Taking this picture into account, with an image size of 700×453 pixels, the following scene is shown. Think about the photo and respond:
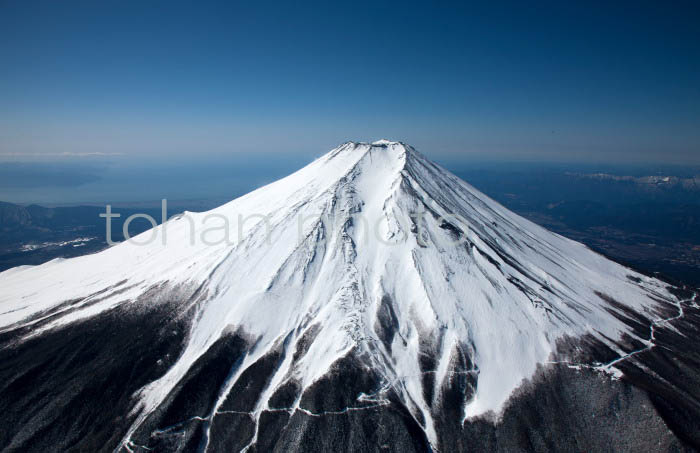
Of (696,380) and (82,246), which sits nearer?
(696,380)

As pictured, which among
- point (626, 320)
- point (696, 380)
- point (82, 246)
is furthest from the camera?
point (82, 246)

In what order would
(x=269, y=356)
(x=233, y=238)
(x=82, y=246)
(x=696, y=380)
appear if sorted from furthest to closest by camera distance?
1. (x=82, y=246)
2. (x=233, y=238)
3. (x=269, y=356)
4. (x=696, y=380)

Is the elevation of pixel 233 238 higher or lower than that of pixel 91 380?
higher

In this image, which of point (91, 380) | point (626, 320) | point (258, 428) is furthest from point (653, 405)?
point (91, 380)

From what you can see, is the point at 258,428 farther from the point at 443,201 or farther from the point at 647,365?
the point at 443,201

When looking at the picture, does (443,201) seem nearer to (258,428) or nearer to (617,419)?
(617,419)

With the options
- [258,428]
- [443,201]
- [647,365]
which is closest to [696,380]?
[647,365]

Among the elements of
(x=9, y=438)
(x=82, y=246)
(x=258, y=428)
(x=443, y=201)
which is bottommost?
(x=82, y=246)
